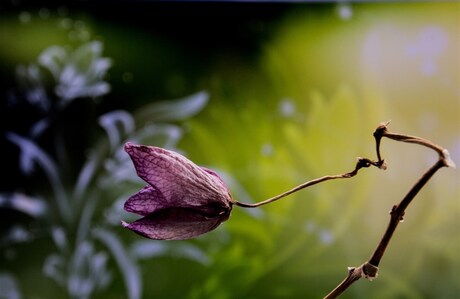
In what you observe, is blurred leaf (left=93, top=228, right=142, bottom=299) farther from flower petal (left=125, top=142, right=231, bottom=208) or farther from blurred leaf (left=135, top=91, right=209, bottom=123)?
flower petal (left=125, top=142, right=231, bottom=208)

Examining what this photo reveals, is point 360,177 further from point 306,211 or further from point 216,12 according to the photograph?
point 216,12

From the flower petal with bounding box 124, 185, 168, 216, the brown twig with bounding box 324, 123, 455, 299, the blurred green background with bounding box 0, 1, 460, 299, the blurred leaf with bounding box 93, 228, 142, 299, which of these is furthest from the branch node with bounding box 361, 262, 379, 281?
the blurred leaf with bounding box 93, 228, 142, 299

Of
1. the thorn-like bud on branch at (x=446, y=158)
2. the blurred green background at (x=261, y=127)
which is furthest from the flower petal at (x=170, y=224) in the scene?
the blurred green background at (x=261, y=127)

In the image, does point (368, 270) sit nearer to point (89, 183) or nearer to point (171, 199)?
point (171, 199)

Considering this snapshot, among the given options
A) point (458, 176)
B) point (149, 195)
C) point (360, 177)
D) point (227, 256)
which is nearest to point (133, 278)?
point (227, 256)

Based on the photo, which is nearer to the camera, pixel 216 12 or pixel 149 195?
pixel 149 195
